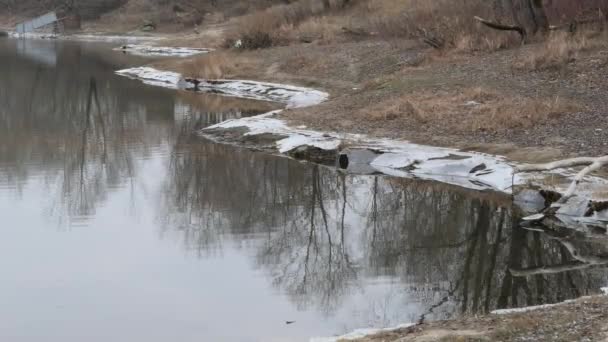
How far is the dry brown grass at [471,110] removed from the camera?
16.5 m

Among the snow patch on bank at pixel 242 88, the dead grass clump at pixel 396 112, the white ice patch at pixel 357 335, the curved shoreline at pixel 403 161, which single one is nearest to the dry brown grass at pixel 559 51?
the dead grass clump at pixel 396 112

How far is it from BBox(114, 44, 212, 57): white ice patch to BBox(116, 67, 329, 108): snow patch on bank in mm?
8349

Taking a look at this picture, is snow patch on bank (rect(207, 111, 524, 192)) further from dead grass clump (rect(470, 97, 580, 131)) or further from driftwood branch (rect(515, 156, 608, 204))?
dead grass clump (rect(470, 97, 580, 131))

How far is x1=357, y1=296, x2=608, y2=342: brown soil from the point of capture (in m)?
6.11

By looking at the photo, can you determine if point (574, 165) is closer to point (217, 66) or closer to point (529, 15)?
point (529, 15)

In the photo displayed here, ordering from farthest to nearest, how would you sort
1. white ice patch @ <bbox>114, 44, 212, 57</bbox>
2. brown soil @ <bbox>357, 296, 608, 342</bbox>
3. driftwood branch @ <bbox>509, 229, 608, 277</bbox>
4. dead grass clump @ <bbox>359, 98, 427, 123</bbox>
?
1. white ice patch @ <bbox>114, 44, 212, 57</bbox>
2. dead grass clump @ <bbox>359, 98, 427, 123</bbox>
3. driftwood branch @ <bbox>509, 229, 608, 277</bbox>
4. brown soil @ <bbox>357, 296, 608, 342</bbox>

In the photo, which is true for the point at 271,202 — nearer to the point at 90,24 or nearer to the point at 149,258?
the point at 149,258

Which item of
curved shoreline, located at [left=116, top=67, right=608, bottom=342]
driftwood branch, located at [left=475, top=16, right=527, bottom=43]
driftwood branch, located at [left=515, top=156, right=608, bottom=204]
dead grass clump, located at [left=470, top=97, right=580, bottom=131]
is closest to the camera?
driftwood branch, located at [left=515, top=156, right=608, bottom=204]

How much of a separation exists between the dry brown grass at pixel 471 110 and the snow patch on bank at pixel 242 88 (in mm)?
4231

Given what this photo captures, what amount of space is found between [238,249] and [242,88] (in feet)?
59.8

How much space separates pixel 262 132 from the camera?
19.2m

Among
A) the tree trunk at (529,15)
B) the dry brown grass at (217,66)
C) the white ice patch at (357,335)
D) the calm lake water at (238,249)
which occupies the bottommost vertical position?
the calm lake water at (238,249)

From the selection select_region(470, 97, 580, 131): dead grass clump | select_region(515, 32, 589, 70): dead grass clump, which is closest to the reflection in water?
select_region(470, 97, 580, 131): dead grass clump

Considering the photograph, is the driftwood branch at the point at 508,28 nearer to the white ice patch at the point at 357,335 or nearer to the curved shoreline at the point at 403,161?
the curved shoreline at the point at 403,161
